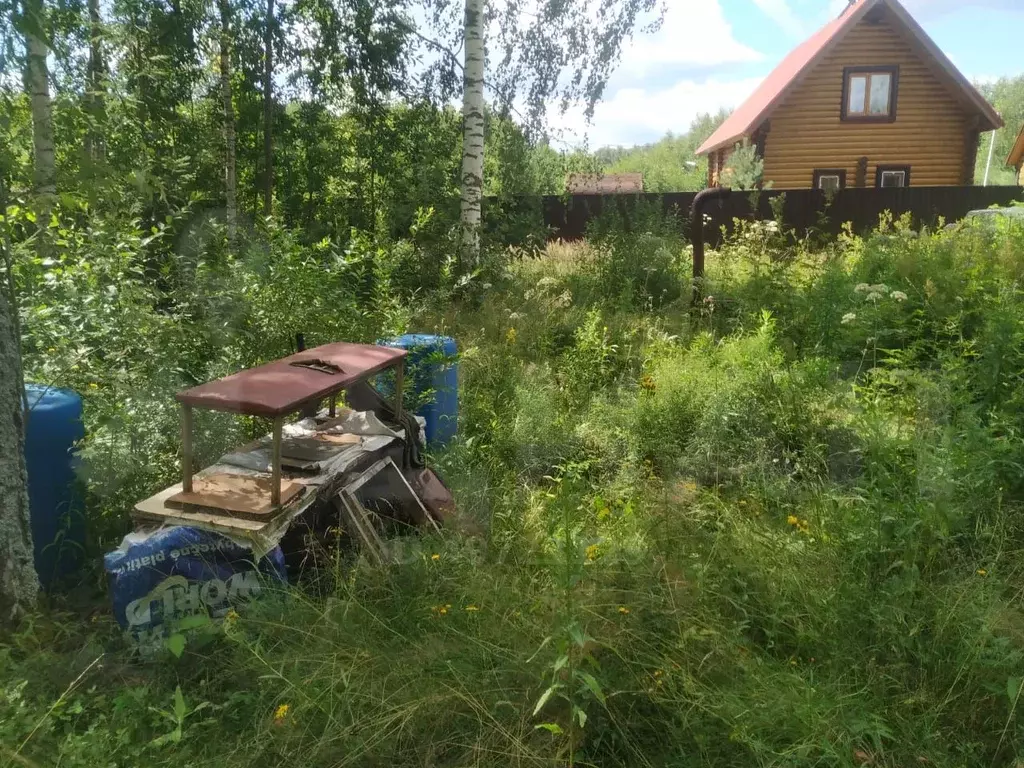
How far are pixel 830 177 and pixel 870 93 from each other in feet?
7.92

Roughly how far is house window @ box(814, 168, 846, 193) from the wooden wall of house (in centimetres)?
12

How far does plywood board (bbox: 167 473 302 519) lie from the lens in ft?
9.97

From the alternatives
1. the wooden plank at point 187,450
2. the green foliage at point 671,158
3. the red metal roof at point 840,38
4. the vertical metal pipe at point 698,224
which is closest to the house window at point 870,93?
the red metal roof at point 840,38

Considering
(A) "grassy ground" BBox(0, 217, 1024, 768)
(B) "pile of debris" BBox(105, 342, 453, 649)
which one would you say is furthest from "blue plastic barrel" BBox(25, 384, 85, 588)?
(B) "pile of debris" BBox(105, 342, 453, 649)

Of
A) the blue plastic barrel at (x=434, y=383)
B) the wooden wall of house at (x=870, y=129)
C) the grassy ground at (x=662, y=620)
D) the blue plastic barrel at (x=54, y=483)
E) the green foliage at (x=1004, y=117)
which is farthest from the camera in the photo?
the green foliage at (x=1004, y=117)

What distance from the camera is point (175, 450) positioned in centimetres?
395

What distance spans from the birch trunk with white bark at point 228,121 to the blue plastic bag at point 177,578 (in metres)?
6.91

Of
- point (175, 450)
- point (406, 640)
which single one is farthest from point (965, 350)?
point (175, 450)

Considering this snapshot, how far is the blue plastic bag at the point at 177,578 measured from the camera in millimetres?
2859

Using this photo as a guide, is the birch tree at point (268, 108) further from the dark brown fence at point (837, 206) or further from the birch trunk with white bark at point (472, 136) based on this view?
the dark brown fence at point (837, 206)

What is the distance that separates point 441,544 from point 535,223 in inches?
284

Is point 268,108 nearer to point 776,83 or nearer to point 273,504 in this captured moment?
point 273,504

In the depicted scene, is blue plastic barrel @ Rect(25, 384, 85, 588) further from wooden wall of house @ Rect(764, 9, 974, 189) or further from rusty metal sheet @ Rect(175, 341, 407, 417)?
wooden wall of house @ Rect(764, 9, 974, 189)

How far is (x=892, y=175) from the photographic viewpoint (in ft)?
63.5
